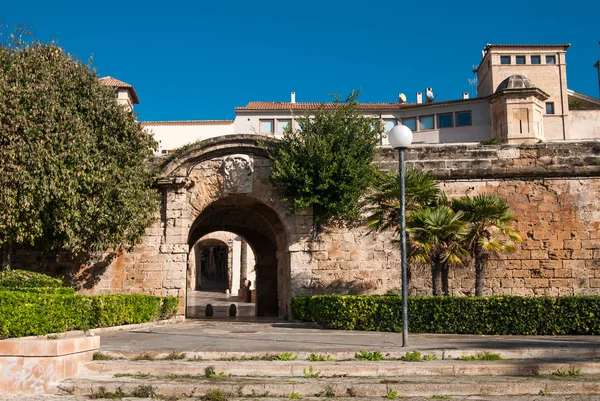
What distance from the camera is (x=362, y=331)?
14.6 m

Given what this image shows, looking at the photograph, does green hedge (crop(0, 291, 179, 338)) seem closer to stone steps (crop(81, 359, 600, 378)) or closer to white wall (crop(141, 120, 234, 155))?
stone steps (crop(81, 359, 600, 378))

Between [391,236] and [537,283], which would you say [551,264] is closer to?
[537,283]

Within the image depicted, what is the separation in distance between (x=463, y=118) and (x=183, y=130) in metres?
20.3

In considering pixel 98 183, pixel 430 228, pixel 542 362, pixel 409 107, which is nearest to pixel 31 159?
pixel 98 183

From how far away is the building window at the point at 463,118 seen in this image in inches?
1829

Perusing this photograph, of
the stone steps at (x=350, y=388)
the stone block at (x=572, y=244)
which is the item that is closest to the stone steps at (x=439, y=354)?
the stone steps at (x=350, y=388)

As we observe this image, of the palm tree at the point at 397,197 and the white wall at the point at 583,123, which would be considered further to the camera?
the white wall at the point at 583,123

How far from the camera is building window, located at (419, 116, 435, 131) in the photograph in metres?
48.1

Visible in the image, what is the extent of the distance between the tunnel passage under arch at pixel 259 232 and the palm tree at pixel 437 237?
6140mm

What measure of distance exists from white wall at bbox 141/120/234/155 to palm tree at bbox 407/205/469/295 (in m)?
34.2

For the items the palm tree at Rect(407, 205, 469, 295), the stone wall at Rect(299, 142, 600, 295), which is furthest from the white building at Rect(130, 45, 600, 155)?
the palm tree at Rect(407, 205, 469, 295)

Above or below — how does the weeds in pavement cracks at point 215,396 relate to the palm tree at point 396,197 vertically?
below

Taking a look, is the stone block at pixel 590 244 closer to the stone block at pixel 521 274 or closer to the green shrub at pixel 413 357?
the stone block at pixel 521 274

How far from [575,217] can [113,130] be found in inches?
522
